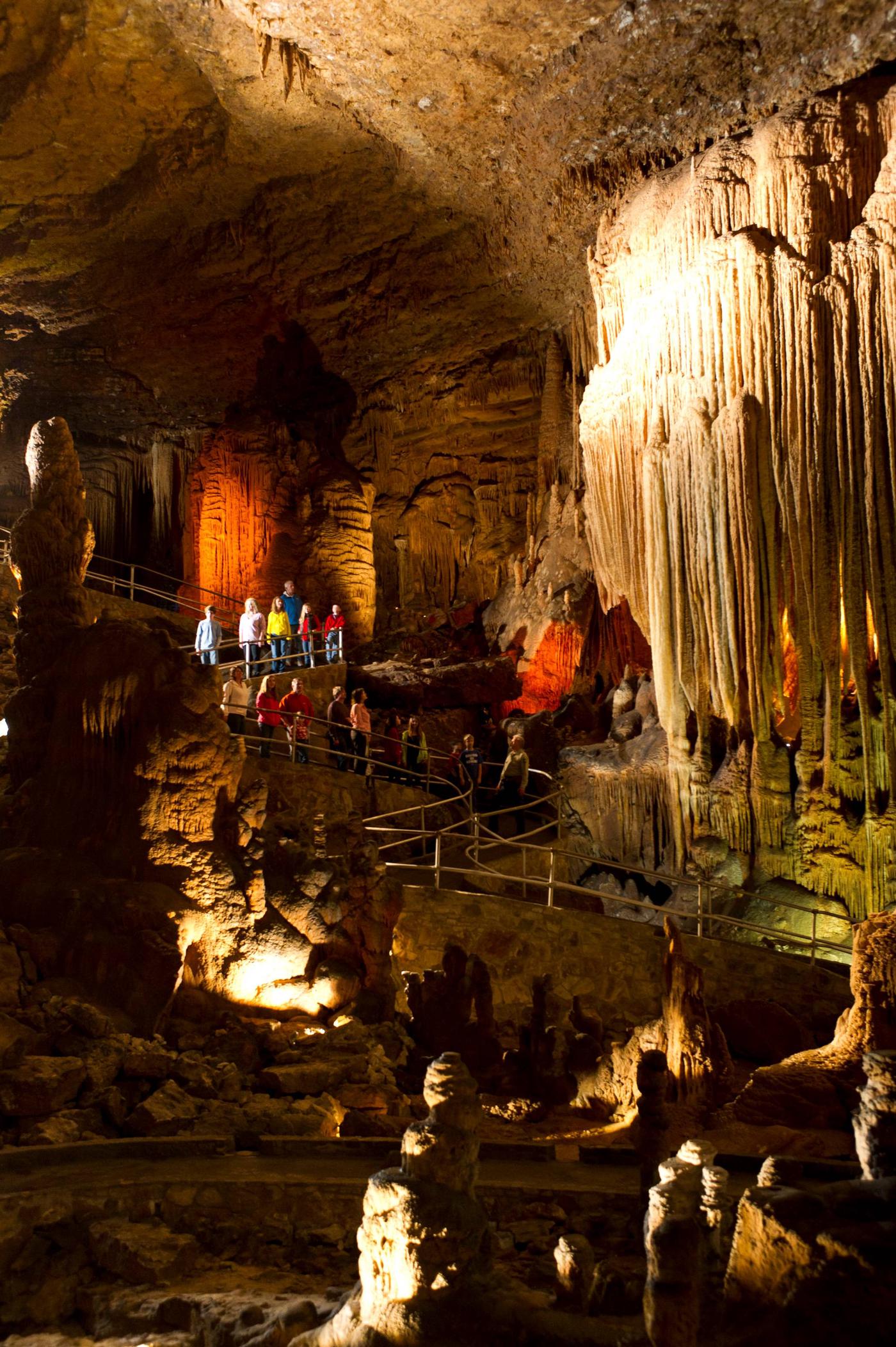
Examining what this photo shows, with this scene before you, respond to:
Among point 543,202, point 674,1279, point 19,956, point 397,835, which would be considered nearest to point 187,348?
point 543,202

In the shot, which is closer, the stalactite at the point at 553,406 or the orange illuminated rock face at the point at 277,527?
the stalactite at the point at 553,406

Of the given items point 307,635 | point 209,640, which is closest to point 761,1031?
point 209,640

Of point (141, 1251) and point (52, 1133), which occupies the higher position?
point (52, 1133)

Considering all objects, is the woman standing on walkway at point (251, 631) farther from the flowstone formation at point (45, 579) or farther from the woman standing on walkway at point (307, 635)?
the flowstone formation at point (45, 579)

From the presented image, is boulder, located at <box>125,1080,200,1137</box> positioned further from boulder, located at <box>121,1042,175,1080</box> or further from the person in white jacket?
the person in white jacket

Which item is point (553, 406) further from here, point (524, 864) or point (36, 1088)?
point (36, 1088)

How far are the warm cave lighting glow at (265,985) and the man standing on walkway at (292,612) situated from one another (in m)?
6.91

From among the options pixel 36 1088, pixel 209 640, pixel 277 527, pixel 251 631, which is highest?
pixel 277 527

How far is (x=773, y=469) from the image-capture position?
13305 mm

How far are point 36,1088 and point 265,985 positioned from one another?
2622 millimetres

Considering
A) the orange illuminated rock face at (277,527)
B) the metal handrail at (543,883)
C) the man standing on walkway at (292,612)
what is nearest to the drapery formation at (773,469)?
the metal handrail at (543,883)

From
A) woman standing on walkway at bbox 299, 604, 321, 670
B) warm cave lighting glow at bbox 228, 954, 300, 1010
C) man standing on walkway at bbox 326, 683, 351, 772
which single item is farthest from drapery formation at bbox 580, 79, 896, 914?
warm cave lighting glow at bbox 228, 954, 300, 1010

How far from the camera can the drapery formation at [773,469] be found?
12.7 metres

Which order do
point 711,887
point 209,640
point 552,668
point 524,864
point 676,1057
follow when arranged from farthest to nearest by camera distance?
point 552,668 → point 209,640 → point 711,887 → point 524,864 → point 676,1057
